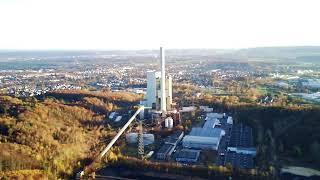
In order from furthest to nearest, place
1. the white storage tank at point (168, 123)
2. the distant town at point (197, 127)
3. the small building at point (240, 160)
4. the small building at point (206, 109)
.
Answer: the small building at point (206, 109) → the white storage tank at point (168, 123) → the distant town at point (197, 127) → the small building at point (240, 160)

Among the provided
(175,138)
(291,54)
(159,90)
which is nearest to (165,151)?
(175,138)

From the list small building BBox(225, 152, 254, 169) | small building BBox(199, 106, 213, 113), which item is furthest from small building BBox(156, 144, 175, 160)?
small building BBox(199, 106, 213, 113)

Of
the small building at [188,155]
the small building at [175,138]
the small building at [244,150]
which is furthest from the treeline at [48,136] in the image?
the small building at [244,150]

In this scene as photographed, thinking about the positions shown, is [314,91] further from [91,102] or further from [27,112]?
[27,112]

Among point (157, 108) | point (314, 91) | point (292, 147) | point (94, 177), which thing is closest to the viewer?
Answer: point (94, 177)

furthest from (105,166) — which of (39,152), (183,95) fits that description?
(183,95)

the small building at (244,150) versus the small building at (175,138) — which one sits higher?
the small building at (175,138)

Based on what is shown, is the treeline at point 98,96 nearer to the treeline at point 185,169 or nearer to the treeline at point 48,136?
the treeline at point 48,136
